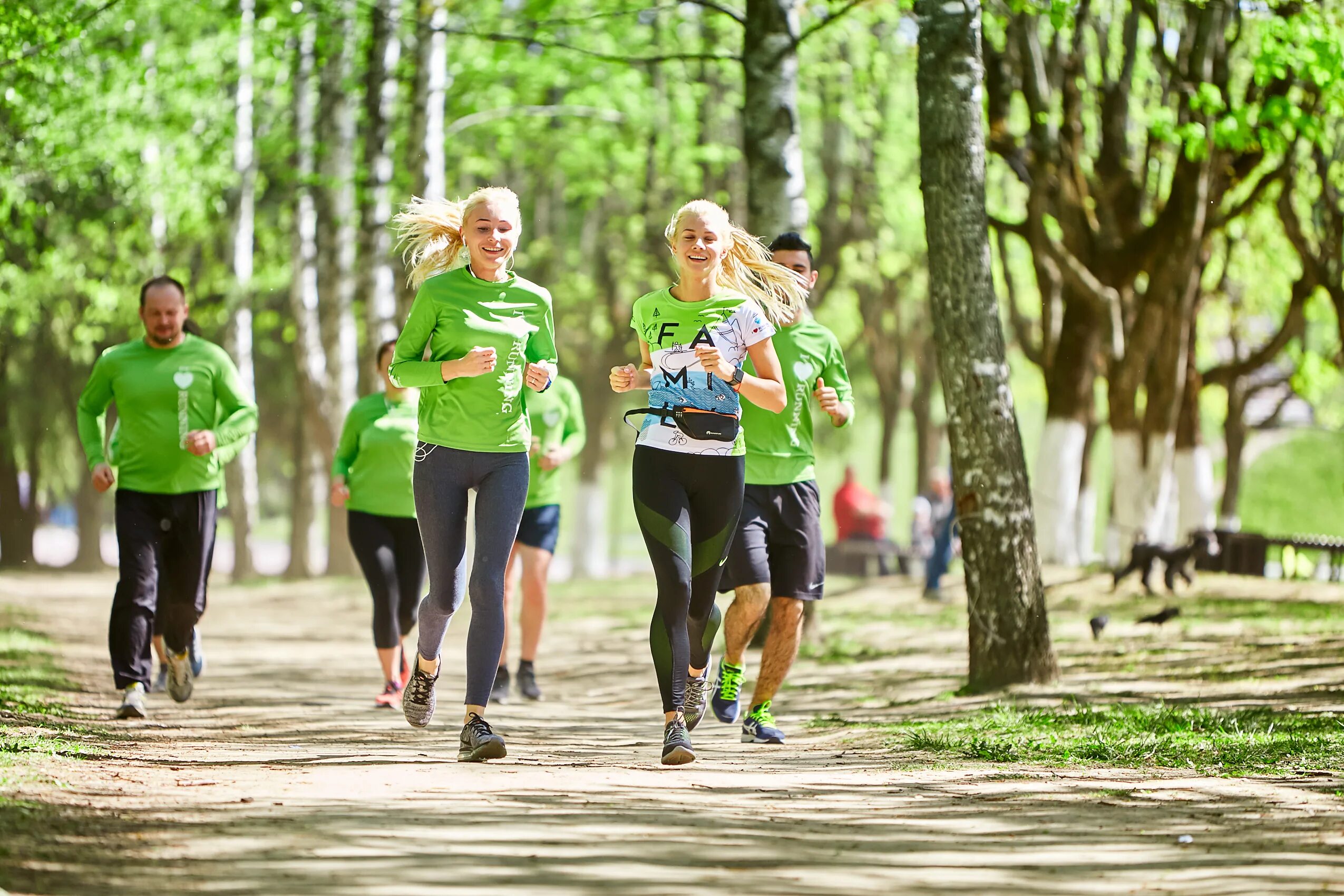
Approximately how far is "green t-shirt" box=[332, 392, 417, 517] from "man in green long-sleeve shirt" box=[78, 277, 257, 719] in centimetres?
80

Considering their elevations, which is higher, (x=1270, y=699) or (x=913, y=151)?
(x=913, y=151)

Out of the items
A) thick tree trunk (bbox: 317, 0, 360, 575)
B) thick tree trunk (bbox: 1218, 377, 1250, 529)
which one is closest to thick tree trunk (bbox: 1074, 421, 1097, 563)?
thick tree trunk (bbox: 1218, 377, 1250, 529)

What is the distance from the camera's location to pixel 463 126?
2384 cm

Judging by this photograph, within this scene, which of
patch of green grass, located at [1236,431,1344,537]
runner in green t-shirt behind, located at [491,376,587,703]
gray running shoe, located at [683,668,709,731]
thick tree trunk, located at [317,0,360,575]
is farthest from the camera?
patch of green grass, located at [1236,431,1344,537]

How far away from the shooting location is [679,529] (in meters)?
6.61

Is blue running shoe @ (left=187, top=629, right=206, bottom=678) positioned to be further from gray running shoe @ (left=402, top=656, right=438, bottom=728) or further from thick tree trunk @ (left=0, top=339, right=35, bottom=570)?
thick tree trunk @ (left=0, top=339, right=35, bottom=570)

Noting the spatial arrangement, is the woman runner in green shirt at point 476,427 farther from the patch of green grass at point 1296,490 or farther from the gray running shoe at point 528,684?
the patch of green grass at point 1296,490

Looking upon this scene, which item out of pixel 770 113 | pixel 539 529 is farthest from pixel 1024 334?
pixel 539 529

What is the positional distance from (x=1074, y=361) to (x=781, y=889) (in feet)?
59.9

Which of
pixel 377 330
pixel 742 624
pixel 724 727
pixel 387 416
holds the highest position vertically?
pixel 377 330

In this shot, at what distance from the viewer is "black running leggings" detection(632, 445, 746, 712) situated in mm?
6598

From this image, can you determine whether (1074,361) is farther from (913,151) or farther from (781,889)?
(781,889)

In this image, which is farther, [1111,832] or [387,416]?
[387,416]

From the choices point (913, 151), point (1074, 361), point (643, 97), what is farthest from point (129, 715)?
point (913, 151)
